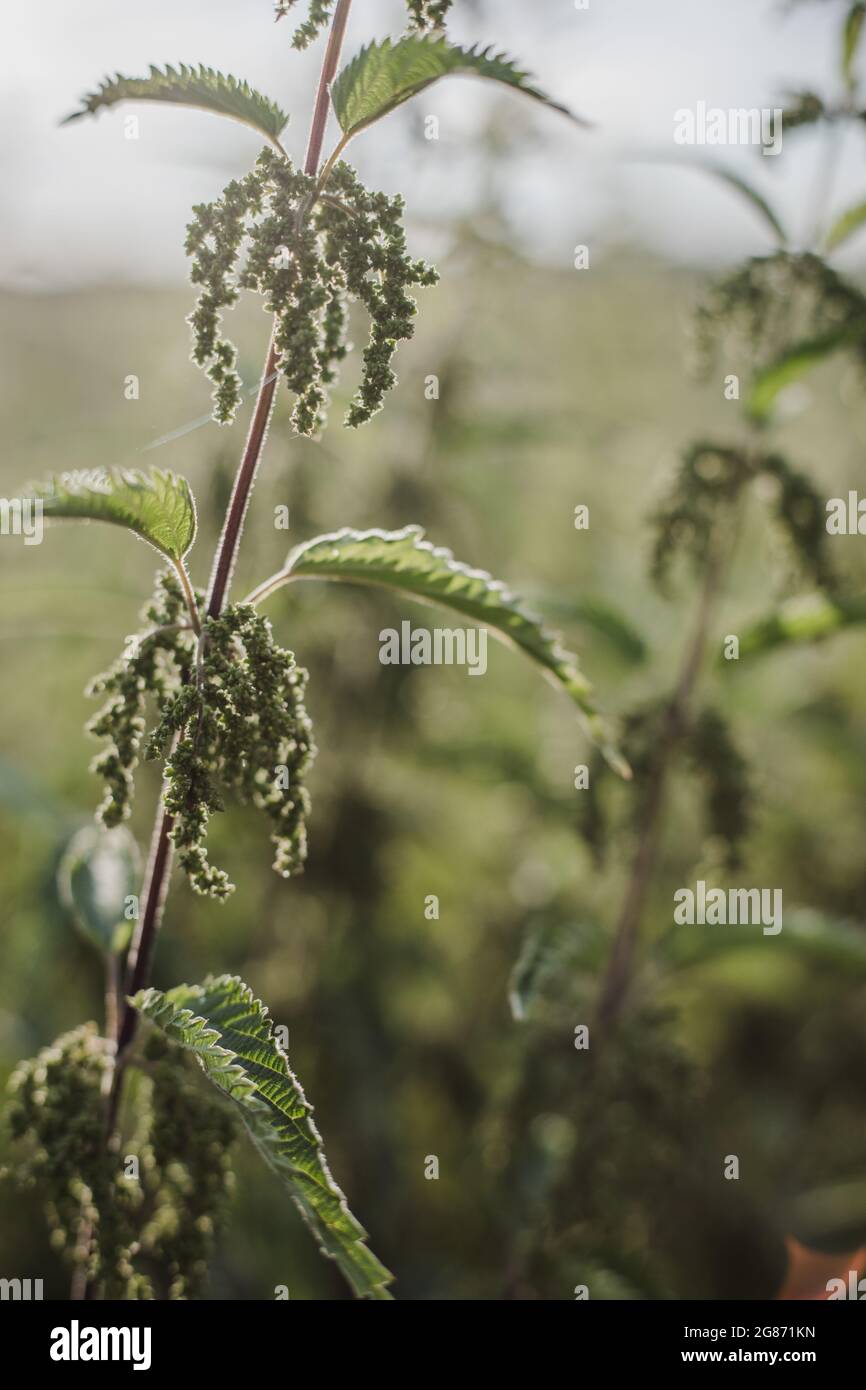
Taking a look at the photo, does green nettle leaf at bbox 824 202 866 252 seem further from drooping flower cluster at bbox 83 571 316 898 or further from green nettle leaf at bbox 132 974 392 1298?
green nettle leaf at bbox 132 974 392 1298

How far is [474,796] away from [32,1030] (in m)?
2.22

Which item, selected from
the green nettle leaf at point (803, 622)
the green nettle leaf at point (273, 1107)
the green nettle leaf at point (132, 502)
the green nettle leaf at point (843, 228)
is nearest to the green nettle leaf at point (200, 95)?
the green nettle leaf at point (132, 502)

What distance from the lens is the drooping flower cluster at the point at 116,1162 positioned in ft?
4.46

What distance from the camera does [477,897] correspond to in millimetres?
4227

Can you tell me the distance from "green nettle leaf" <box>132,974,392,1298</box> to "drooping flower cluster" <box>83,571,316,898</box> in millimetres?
148

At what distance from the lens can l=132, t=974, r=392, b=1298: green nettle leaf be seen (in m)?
1.04

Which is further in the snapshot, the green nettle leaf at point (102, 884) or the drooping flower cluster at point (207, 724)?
the green nettle leaf at point (102, 884)

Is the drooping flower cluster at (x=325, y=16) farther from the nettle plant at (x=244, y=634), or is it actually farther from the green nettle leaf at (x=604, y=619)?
the green nettle leaf at (x=604, y=619)

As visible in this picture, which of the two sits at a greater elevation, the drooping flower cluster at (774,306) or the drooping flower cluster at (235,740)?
the drooping flower cluster at (774,306)

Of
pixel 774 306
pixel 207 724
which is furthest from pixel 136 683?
pixel 774 306

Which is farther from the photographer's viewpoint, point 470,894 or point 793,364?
point 470,894

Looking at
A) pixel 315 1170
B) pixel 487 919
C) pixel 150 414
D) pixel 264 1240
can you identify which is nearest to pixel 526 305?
pixel 150 414

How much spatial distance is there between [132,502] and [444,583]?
1.19ft

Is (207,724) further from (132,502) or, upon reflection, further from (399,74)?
(399,74)
